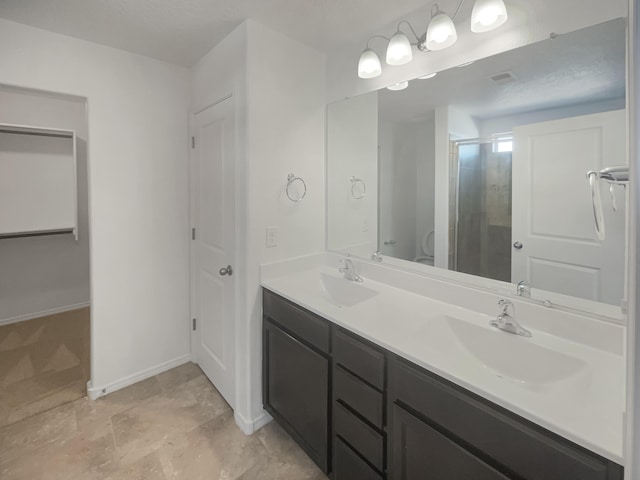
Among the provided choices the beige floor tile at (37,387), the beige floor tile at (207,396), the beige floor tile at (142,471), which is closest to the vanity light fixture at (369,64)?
the beige floor tile at (207,396)

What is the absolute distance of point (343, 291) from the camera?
1910 mm

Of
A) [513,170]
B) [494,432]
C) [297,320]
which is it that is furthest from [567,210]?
[297,320]

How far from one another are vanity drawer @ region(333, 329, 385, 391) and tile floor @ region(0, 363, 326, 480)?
0.73m

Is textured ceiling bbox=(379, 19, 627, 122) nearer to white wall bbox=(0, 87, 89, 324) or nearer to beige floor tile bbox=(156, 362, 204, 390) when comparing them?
beige floor tile bbox=(156, 362, 204, 390)

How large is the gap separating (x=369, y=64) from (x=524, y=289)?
132 cm

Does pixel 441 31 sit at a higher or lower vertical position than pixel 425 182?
higher

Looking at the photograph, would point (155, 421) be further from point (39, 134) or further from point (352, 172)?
point (39, 134)

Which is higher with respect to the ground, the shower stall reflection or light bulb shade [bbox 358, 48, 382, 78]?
light bulb shade [bbox 358, 48, 382, 78]

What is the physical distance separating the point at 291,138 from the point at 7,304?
3429 millimetres

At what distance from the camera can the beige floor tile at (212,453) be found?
1627mm

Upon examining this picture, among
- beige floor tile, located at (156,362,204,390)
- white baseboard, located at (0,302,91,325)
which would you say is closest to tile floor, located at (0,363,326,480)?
beige floor tile, located at (156,362,204,390)

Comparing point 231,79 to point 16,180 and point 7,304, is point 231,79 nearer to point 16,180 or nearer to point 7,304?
point 16,180

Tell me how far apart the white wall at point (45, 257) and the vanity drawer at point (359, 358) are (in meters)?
3.41

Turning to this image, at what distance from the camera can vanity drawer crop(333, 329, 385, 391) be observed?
3.94ft
